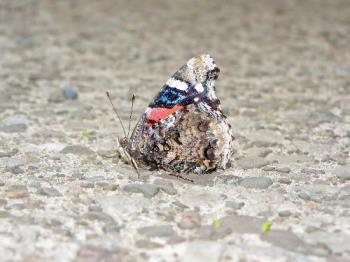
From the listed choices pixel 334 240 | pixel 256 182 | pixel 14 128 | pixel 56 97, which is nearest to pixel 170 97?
pixel 256 182

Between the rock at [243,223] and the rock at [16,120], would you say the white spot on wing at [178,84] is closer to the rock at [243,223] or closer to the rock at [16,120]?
the rock at [243,223]

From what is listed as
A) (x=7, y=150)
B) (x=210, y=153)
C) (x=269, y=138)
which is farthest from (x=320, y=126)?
(x=7, y=150)

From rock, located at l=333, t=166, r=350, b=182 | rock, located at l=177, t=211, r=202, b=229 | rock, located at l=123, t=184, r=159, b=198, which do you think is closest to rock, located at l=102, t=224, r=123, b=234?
rock, located at l=177, t=211, r=202, b=229

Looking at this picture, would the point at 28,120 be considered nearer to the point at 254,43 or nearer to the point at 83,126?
the point at 83,126

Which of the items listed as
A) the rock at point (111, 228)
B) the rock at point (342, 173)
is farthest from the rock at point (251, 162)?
the rock at point (111, 228)

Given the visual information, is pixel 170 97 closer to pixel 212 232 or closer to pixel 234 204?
pixel 234 204

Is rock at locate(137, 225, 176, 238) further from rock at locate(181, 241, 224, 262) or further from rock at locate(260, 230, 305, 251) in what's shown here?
rock at locate(260, 230, 305, 251)

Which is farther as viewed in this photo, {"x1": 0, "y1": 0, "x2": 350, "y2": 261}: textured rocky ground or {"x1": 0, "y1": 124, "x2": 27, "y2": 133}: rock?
{"x1": 0, "y1": 124, "x2": 27, "y2": 133}: rock
